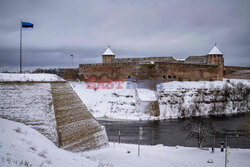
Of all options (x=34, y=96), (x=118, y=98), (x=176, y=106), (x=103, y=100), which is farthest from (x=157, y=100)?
(x=34, y=96)

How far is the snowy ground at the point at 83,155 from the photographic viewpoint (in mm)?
7047

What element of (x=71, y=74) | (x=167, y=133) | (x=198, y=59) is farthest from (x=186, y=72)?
(x=71, y=74)

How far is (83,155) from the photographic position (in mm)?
10805

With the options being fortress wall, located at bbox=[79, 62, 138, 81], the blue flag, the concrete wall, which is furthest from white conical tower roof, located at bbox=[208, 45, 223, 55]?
the blue flag

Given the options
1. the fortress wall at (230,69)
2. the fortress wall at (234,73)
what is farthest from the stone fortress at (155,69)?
the fortress wall at (234,73)

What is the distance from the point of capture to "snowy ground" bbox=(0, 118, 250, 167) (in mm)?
7047

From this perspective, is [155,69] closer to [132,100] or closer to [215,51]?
[132,100]

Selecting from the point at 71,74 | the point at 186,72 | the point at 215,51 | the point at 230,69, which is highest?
the point at 215,51

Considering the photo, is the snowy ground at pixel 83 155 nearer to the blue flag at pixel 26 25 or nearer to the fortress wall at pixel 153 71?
the blue flag at pixel 26 25

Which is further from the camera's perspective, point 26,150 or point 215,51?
point 215,51

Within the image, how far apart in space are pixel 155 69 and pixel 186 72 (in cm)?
661

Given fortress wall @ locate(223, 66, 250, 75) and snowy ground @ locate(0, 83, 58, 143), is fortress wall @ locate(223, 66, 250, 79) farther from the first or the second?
snowy ground @ locate(0, 83, 58, 143)

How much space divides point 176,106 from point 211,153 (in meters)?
16.2

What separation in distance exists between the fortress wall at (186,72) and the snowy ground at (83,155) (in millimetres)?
19413
